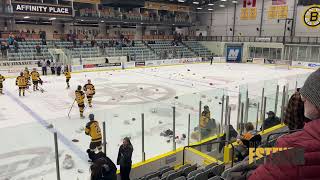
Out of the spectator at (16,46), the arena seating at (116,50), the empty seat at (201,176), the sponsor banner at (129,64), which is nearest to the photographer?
the empty seat at (201,176)

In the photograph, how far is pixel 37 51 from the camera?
24.8 m

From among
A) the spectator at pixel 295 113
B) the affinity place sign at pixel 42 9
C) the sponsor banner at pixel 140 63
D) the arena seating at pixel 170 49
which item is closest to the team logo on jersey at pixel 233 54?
the arena seating at pixel 170 49

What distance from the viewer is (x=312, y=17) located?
30391 millimetres

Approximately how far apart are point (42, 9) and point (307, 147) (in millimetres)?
28583

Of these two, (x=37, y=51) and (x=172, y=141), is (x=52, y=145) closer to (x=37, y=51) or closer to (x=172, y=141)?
(x=172, y=141)

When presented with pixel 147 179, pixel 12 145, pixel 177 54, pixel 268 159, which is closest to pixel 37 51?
pixel 177 54

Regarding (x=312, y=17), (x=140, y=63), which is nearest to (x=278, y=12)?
(x=312, y=17)

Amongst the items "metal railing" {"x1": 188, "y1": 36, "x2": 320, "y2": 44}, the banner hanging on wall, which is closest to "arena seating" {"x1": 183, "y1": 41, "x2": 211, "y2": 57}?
"metal railing" {"x1": 188, "y1": 36, "x2": 320, "y2": 44}

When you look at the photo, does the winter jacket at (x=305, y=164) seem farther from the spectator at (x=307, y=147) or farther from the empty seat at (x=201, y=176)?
the empty seat at (x=201, y=176)

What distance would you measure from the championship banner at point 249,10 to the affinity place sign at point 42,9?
23.3 m

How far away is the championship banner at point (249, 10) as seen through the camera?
37.3 metres

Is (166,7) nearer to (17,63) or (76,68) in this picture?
(76,68)

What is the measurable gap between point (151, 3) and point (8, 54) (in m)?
19.0

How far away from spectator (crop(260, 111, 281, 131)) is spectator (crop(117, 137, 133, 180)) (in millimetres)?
3968
